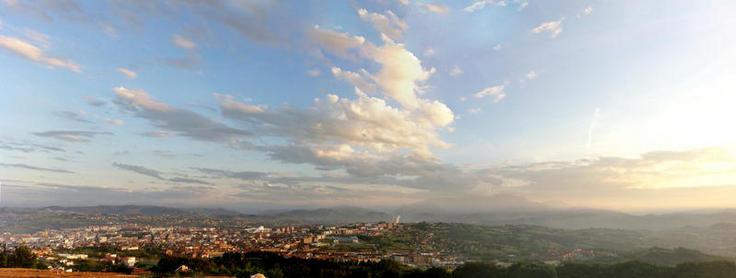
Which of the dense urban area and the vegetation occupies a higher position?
Answer: the vegetation

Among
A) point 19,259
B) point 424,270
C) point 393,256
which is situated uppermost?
point 19,259

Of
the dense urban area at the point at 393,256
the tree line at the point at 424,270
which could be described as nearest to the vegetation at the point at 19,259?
the dense urban area at the point at 393,256

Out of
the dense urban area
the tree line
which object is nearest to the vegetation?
the dense urban area

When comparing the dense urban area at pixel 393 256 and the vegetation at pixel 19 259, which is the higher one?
the vegetation at pixel 19 259

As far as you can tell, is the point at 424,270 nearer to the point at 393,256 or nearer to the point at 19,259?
the point at 393,256

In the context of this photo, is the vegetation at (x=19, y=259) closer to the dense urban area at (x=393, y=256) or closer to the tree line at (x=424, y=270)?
the dense urban area at (x=393, y=256)

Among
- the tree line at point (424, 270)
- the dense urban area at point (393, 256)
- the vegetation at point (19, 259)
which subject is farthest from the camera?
the vegetation at point (19, 259)

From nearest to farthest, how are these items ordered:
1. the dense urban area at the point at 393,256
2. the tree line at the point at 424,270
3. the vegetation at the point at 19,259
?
the tree line at the point at 424,270, the dense urban area at the point at 393,256, the vegetation at the point at 19,259

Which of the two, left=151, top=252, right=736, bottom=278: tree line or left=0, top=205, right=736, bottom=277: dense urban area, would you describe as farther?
left=0, top=205, right=736, bottom=277: dense urban area

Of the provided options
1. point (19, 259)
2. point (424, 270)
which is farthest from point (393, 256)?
point (19, 259)

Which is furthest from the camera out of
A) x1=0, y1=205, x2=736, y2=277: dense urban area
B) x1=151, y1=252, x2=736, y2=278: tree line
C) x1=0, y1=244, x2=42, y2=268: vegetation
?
x1=0, y1=244, x2=42, y2=268: vegetation

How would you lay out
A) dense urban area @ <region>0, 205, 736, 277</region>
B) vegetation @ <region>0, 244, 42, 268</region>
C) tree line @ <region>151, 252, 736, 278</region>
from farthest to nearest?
vegetation @ <region>0, 244, 42, 268</region> < dense urban area @ <region>0, 205, 736, 277</region> < tree line @ <region>151, 252, 736, 278</region>

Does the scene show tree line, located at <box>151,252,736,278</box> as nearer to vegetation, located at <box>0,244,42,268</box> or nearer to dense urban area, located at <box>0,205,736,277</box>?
dense urban area, located at <box>0,205,736,277</box>
